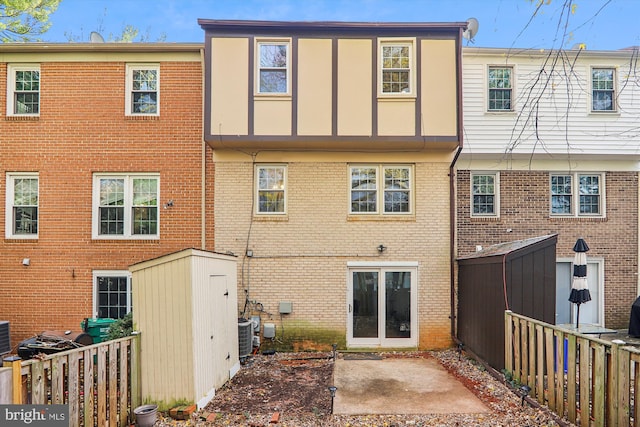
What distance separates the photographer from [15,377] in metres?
3.82

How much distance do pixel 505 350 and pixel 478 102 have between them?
245 inches

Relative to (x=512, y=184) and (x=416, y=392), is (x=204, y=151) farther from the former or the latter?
(x=512, y=184)

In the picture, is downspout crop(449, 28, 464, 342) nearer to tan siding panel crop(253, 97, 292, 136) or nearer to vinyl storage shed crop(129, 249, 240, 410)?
tan siding panel crop(253, 97, 292, 136)

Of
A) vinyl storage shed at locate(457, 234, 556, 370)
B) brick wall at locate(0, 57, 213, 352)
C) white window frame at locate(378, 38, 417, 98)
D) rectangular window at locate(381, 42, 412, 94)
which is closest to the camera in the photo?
vinyl storage shed at locate(457, 234, 556, 370)

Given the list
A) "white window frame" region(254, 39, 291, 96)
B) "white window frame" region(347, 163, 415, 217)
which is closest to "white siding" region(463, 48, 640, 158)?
"white window frame" region(347, 163, 415, 217)

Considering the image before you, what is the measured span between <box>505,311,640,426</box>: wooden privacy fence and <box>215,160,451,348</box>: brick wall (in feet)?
9.72

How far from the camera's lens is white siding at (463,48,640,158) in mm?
9742

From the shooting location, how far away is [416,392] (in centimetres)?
644

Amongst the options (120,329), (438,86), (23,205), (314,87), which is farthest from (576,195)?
(23,205)

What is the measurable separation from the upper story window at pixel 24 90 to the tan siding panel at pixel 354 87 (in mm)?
7613

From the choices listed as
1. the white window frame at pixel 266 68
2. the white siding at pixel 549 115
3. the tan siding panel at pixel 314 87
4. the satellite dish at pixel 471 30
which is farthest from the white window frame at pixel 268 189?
the satellite dish at pixel 471 30

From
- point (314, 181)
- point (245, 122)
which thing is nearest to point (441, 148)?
point (314, 181)

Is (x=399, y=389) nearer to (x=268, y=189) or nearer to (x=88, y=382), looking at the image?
(x=88, y=382)

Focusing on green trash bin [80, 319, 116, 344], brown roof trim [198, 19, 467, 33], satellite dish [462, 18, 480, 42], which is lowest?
green trash bin [80, 319, 116, 344]
